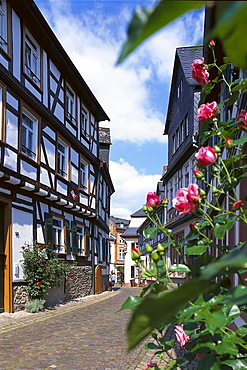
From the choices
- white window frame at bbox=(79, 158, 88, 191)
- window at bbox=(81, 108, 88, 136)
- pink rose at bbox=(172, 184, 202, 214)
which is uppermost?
window at bbox=(81, 108, 88, 136)

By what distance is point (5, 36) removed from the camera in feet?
31.8

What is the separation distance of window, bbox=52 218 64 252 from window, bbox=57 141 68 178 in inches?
65.6

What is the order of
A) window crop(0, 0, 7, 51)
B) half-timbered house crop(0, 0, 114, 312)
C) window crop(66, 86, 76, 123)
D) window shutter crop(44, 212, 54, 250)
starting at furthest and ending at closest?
window crop(66, 86, 76, 123) → window shutter crop(44, 212, 54, 250) → half-timbered house crop(0, 0, 114, 312) → window crop(0, 0, 7, 51)

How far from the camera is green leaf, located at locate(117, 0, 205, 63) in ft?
0.97

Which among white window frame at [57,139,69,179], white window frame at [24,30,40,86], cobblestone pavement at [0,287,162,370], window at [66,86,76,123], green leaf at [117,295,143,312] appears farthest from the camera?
window at [66,86,76,123]

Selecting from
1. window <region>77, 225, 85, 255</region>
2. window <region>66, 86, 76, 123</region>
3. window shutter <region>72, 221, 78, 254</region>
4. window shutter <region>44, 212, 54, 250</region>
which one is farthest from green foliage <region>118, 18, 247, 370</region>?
window <region>77, 225, 85, 255</region>

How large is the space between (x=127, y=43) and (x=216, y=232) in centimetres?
99

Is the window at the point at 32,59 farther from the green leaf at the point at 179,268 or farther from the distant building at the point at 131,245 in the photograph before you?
the distant building at the point at 131,245

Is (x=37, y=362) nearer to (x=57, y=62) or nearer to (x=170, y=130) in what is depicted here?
(x=57, y=62)

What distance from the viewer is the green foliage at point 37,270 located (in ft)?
34.3

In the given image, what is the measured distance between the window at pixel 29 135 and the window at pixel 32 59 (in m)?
1.17

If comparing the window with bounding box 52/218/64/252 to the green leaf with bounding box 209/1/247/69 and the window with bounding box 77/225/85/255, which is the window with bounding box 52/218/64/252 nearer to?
the window with bounding box 77/225/85/255

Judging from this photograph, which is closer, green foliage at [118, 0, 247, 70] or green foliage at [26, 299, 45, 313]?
green foliage at [118, 0, 247, 70]

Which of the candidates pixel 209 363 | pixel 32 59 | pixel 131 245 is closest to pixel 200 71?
pixel 209 363
